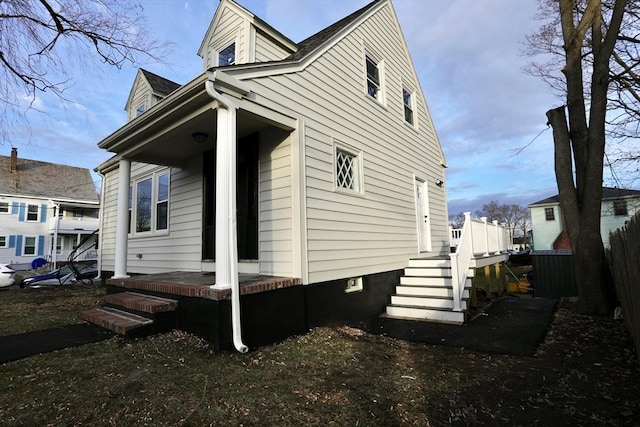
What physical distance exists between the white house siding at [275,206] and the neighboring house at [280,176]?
0.08 feet

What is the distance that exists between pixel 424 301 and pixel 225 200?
4327 millimetres

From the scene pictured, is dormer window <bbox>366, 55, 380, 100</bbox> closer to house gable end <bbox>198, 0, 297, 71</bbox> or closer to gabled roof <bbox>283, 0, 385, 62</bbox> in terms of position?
gabled roof <bbox>283, 0, 385, 62</bbox>

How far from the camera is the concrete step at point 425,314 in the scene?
218 inches

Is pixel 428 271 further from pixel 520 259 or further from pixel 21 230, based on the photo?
pixel 21 230

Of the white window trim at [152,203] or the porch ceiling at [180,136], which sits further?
the white window trim at [152,203]

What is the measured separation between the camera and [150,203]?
28.0 feet

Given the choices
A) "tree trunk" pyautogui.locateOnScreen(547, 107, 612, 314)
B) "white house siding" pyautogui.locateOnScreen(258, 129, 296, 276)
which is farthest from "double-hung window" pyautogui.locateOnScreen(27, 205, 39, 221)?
"tree trunk" pyautogui.locateOnScreen(547, 107, 612, 314)

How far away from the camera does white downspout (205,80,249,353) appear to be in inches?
149

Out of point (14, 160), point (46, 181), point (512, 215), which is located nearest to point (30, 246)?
point (46, 181)

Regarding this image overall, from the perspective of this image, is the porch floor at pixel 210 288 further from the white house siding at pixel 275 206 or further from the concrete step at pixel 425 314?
the concrete step at pixel 425 314

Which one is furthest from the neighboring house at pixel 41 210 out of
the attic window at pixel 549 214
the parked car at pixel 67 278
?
the attic window at pixel 549 214

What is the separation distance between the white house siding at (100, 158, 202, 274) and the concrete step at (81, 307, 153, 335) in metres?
1.79

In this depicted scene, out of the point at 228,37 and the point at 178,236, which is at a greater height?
the point at 228,37

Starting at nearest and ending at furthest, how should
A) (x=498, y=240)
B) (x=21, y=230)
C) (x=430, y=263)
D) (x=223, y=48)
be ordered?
(x=223, y=48) < (x=430, y=263) < (x=498, y=240) < (x=21, y=230)
